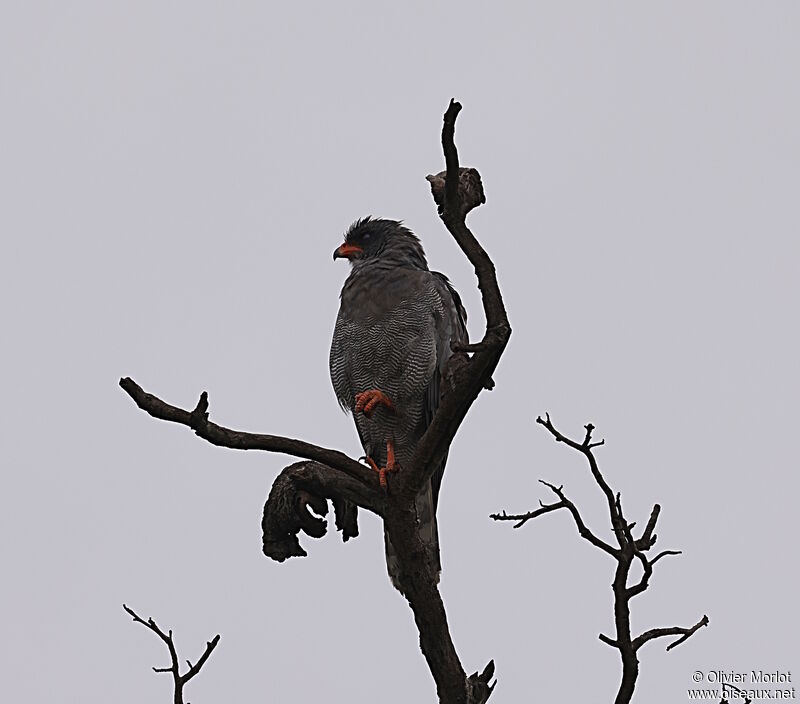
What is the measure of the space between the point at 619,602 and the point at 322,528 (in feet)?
6.25

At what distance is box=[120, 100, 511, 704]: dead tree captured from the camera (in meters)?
5.02

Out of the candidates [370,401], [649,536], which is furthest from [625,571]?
[370,401]

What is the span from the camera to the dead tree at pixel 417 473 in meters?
5.02

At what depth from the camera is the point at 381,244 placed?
8648 millimetres

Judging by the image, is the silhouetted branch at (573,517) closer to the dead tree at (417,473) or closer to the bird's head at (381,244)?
the dead tree at (417,473)

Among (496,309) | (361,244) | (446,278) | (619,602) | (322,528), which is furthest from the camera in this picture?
(361,244)

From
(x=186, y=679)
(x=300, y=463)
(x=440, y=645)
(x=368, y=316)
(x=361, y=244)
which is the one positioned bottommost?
(x=186, y=679)

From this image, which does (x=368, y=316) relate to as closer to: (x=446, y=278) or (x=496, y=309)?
(x=446, y=278)

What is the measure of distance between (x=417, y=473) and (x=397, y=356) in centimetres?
223

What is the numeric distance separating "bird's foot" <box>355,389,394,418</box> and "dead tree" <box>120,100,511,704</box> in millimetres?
1349

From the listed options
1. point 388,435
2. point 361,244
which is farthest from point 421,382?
point 361,244

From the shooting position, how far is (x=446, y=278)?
26.6 feet

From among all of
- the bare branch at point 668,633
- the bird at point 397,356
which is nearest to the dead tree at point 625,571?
the bare branch at point 668,633

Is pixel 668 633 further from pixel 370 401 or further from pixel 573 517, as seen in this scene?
pixel 370 401
